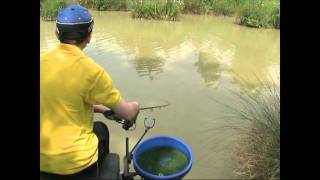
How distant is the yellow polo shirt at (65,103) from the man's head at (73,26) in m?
0.15

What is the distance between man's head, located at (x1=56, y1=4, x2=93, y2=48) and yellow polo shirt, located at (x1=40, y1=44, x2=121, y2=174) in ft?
0.50

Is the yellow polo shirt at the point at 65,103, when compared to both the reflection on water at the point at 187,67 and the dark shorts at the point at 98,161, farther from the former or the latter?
the reflection on water at the point at 187,67

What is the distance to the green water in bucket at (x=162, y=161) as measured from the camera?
2.99 m

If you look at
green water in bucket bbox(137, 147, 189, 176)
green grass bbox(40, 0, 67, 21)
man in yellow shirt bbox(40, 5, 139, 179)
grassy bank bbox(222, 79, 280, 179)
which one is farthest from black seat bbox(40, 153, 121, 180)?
green grass bbox(40, 0, 67, 21)

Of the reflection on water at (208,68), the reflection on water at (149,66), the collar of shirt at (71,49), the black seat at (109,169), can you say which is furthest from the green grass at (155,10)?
the collar of shirt at (71,49)

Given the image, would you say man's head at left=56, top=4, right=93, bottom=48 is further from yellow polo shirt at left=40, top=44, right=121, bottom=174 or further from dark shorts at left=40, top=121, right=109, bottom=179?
dark shorts at left=40, top=121, right=109, bottom=179

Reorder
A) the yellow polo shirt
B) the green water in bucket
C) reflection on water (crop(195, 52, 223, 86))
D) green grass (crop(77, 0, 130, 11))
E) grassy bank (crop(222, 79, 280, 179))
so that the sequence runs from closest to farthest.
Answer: the yellow polo shirt
the green water in bucket
grassy bank (crop(222, 79, 280, 179))
reflection on water (crop(195, 52, 223, 86))
green grass (crop(77, 0, 130, 11))

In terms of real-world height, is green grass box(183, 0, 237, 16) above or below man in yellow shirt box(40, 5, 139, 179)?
above

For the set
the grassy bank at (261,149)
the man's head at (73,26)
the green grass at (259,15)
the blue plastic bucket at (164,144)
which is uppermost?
the green grass at (259,15)

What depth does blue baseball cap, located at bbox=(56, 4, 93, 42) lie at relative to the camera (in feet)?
7.82

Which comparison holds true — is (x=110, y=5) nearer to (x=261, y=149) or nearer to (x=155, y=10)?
(x=155, y=10)

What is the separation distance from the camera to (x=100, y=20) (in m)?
13.5
